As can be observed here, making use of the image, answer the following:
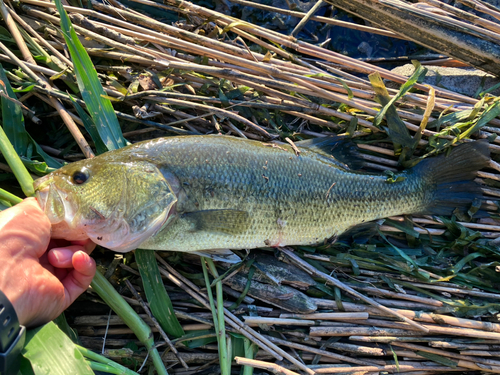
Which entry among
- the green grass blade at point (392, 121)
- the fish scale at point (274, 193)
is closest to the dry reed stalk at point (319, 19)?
the green grass blade at point (392, 121)

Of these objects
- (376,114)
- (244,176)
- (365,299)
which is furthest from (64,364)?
(376,114)

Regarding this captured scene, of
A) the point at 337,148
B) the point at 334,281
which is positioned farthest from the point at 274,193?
the point at 334,281

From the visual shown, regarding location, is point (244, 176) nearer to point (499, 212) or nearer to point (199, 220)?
point (199, 220)

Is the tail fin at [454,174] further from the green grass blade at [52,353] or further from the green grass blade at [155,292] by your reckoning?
the green grass blade at [52,353]

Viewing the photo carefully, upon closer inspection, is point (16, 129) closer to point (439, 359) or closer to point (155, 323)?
point (155, 323)

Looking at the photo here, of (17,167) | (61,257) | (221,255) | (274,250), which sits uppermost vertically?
(17,167)

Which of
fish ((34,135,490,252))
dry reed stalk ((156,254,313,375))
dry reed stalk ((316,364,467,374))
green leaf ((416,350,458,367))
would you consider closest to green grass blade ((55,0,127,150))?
fish ((34,135,490,252))
